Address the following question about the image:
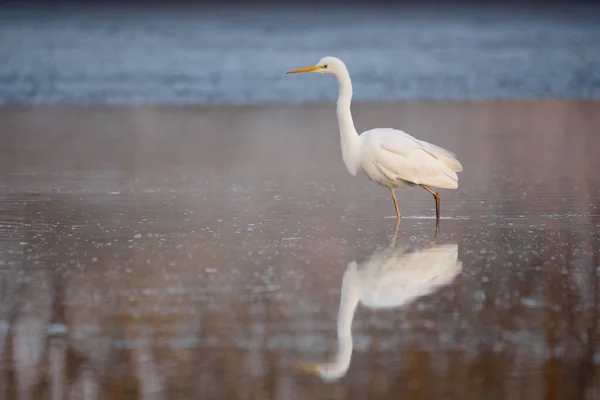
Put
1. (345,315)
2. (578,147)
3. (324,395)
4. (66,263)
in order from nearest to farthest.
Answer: (324,395), (345,315), (66,263), (578,147)

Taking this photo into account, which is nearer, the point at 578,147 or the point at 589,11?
the point at 578,147

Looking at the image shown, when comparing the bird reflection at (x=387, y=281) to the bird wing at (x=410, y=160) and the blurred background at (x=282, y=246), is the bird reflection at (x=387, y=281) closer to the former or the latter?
the blurred background at (x=282, y=246)

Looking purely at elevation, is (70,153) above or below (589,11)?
below

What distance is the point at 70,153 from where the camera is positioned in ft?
48.5

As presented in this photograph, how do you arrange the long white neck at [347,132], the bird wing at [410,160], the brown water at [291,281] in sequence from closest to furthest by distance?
the brown water at [291,281]
the bird wing at [410,160]
the long white neck at [347,132]

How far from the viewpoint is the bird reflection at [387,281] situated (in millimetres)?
4961

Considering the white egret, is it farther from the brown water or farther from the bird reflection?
the bird reflection

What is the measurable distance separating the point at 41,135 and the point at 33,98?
6.28 m

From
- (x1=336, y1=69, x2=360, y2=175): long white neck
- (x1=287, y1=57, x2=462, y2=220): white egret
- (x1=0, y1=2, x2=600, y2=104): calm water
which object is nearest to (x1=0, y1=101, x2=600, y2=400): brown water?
(x1=287, y1=57, x2=462, y2=220): white egret

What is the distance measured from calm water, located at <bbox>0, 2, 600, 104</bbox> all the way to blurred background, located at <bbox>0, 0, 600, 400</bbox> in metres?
0.28

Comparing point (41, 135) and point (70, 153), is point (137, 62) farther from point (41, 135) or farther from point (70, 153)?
point (70, 153)

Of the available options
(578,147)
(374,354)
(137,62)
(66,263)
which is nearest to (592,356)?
(374,354)

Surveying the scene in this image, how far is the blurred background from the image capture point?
480cm

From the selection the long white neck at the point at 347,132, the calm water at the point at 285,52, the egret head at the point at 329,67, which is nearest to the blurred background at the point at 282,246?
the calm water at the point at 285,52
